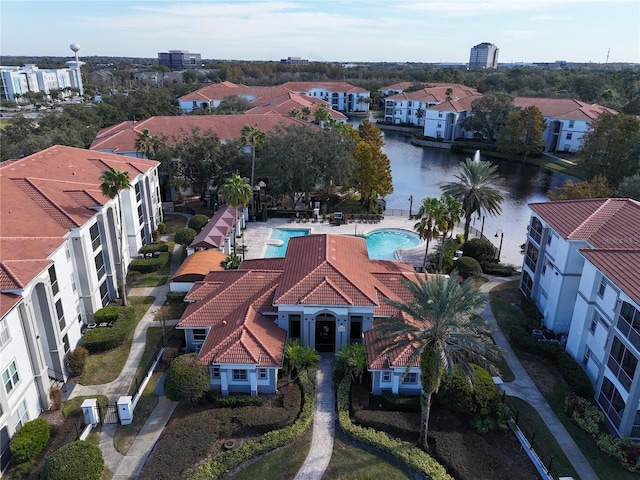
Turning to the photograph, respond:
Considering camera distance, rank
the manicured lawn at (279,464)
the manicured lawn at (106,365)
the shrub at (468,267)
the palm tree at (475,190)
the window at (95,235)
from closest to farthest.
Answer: the manicured lawn at (279,464), the manicured lawn at (106,365), the window at (95,235), the shrub at (468,267), the palm tree at (475,190)

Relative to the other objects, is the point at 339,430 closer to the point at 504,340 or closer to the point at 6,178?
the point at 504,340

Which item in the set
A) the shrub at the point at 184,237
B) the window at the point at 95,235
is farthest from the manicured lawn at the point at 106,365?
the shrub at the point at 184,237

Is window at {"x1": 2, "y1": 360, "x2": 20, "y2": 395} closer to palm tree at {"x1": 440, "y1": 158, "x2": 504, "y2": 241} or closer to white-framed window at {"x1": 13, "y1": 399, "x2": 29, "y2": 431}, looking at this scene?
white-framed window at {"x1": 13, "y1": 399, "x2": 29, "y2": 431}

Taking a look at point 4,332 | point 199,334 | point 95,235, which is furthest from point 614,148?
point 4,332

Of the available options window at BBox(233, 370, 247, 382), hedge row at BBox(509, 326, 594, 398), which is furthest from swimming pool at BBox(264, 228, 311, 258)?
hedge row at BBox(509, 326, 594, 398)

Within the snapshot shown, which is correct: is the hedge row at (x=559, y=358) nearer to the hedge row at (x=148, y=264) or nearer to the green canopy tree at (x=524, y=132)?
the hedge row at (x=148, y=264)

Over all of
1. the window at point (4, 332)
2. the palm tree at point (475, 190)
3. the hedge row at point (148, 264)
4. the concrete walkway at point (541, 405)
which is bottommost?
the concrete walkway at point (541, 405)
